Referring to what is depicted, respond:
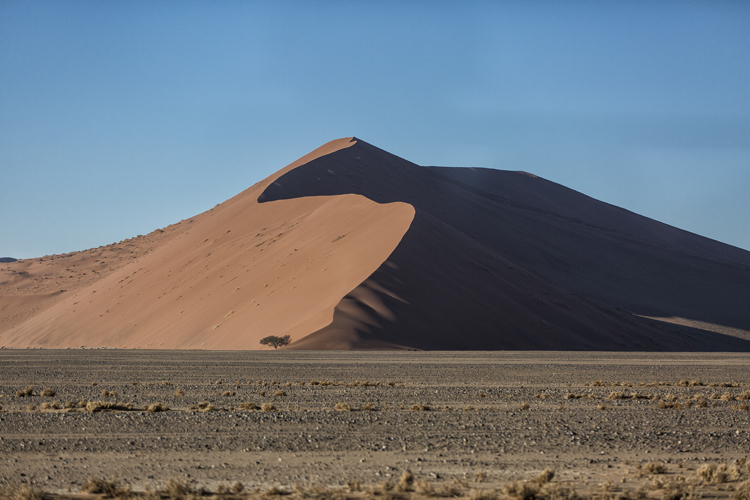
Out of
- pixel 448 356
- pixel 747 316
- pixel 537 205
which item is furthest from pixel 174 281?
pixel 537 205

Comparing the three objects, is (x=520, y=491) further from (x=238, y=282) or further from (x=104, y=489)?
(x=238, y=282)

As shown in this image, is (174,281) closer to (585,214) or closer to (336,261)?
(336,261)

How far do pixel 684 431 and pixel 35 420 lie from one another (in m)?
11.3

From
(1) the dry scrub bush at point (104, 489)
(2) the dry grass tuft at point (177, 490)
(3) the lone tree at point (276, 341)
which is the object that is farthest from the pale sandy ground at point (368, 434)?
(3) the lone tree at point (276, 341)

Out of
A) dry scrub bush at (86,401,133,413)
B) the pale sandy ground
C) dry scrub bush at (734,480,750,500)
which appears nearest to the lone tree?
the pale sandy ground

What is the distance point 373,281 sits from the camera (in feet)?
139

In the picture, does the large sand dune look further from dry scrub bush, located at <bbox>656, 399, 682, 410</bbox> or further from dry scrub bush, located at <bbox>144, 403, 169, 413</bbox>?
dry scrub bush, located at <bbox>144, 403, 169, 413</bbox>

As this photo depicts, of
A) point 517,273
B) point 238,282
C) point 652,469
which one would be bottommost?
point 652,469

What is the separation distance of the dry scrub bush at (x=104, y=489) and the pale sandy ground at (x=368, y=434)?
481mm

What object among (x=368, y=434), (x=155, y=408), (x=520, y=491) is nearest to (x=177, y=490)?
(x=520, y=491)

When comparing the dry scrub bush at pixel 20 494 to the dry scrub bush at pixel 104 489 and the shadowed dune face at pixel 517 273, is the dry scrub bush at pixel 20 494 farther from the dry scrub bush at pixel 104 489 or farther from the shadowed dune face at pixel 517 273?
the shadowed dune face at pixel 517 273

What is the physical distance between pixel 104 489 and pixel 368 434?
4.98 m

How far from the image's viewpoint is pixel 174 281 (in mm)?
58531

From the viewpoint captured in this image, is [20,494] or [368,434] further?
[368,434]
